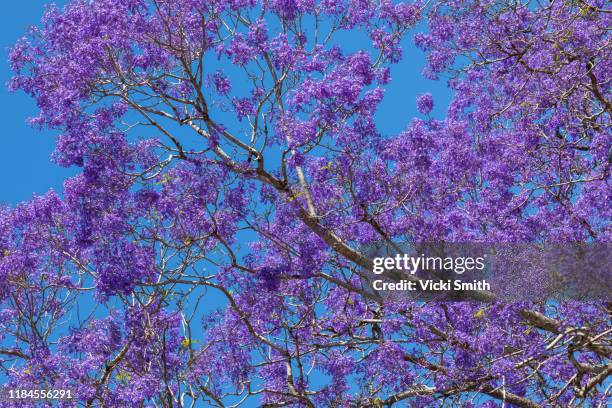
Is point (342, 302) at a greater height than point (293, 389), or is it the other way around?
point (342, 302)

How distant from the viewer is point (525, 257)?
10805 millimetres

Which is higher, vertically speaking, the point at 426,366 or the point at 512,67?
the point at 512,67

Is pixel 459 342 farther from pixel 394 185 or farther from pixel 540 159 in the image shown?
pixel 540 159

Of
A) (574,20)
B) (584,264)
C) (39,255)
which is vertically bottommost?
(584,264)

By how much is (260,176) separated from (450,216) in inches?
89.3

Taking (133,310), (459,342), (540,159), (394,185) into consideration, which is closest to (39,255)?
(133,310)

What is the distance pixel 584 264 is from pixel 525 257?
0.71 meters

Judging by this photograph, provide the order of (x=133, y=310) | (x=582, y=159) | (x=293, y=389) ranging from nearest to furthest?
(x=133, y=310) < (x=293, y=389) < (x=582, y=159)

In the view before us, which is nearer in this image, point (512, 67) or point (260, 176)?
point (260, 176)

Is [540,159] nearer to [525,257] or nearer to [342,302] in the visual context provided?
[525,257]

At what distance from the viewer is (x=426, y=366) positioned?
36.3 ft

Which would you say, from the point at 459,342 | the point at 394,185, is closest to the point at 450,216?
the point at 394,185

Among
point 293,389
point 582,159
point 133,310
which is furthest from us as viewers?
point 582,159

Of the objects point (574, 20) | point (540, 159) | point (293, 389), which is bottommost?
point (293, 389)
